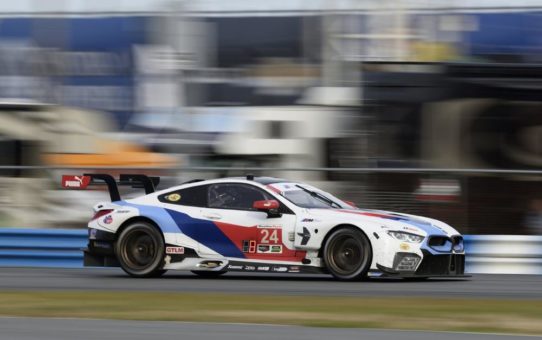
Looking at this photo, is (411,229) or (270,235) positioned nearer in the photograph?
(411,229)

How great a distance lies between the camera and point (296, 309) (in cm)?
931

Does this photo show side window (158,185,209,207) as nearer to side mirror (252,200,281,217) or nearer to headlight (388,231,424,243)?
side mirror (252,200,281,217)

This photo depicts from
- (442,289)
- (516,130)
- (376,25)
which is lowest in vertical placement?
(442,289)

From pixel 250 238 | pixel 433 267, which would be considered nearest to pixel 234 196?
pixel 250 238

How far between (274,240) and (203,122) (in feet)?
15.4

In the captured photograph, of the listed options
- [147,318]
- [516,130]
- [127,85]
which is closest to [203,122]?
[127,85]

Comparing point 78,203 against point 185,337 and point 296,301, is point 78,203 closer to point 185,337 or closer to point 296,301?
point 296,301

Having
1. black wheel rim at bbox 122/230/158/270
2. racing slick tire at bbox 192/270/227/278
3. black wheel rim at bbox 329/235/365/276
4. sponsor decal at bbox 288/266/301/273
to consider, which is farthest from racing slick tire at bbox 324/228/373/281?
black wheel rim at bbox 122/230/158/270

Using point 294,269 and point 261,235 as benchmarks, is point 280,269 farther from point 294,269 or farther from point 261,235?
point 261,235

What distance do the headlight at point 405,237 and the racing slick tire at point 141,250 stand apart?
2.75 meters

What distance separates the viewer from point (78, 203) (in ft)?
55.6

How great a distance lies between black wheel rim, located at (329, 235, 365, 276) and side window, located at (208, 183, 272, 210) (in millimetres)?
1111

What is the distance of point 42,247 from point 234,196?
408 cm

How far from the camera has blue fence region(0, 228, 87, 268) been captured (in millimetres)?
15891
